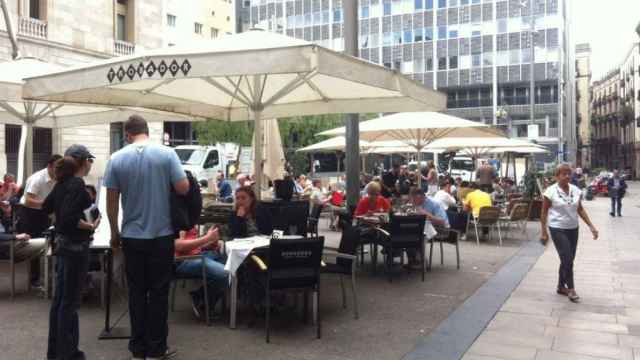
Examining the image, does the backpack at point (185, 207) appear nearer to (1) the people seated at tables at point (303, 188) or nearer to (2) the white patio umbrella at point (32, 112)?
(2) the white patio umbrella at point (32, 112)

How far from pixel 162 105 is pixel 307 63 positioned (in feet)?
13.8

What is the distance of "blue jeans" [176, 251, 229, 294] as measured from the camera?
596 centimetres

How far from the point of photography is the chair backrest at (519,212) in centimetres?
1287

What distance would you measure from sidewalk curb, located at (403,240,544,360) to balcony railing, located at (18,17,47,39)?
19.8 metres

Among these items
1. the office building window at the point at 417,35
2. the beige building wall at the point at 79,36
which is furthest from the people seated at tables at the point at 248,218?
the office building window at the point at 417,35

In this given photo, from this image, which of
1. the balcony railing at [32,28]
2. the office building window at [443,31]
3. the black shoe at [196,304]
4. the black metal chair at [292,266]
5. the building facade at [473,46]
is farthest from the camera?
the office building window at [443,31]

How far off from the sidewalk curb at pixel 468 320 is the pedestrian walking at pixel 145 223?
2.12 metres

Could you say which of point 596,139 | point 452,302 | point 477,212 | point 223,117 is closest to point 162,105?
point 223,117

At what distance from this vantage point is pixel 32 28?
2245 centimetres

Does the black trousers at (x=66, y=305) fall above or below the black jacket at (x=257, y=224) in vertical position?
below

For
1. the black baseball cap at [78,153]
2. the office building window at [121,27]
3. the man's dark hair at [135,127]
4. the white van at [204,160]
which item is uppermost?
the office building window at [121,27]

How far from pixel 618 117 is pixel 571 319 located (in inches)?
3524

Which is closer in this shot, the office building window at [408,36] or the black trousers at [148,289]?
the black trousers at [148,289]

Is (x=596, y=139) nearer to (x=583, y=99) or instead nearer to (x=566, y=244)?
(x=583, y=99)
